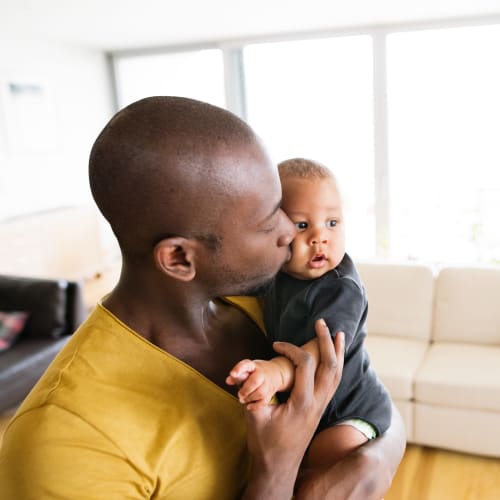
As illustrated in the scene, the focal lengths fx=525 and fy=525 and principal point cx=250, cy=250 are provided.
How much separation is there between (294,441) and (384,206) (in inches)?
203

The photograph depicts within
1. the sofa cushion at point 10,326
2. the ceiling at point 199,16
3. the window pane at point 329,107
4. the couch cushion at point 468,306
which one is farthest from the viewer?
the window pane at point 329,107

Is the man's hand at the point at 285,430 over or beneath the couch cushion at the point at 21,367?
over

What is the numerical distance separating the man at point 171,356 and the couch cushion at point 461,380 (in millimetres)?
1766

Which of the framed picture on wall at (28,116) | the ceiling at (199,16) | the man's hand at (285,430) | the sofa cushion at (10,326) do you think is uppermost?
the ceiling at (199,16)

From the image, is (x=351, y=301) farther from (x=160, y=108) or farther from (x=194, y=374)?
(x=160, y=108)

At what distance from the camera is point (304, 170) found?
3.40ft

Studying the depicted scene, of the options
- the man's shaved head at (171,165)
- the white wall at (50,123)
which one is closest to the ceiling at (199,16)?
the white wall at (50,123)

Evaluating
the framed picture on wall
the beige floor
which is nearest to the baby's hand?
the beige floor

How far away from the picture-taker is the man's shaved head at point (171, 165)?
67 centimetres

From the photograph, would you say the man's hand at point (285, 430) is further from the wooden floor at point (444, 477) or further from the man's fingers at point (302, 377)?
the wooden floor at point (444, 477)

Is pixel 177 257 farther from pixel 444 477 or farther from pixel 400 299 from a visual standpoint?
pixel 400 299

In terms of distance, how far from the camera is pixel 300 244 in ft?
3.26

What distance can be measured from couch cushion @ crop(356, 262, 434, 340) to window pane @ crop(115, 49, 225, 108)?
3.86 m

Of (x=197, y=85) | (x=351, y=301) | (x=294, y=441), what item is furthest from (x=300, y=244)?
(x=197, y=85)
